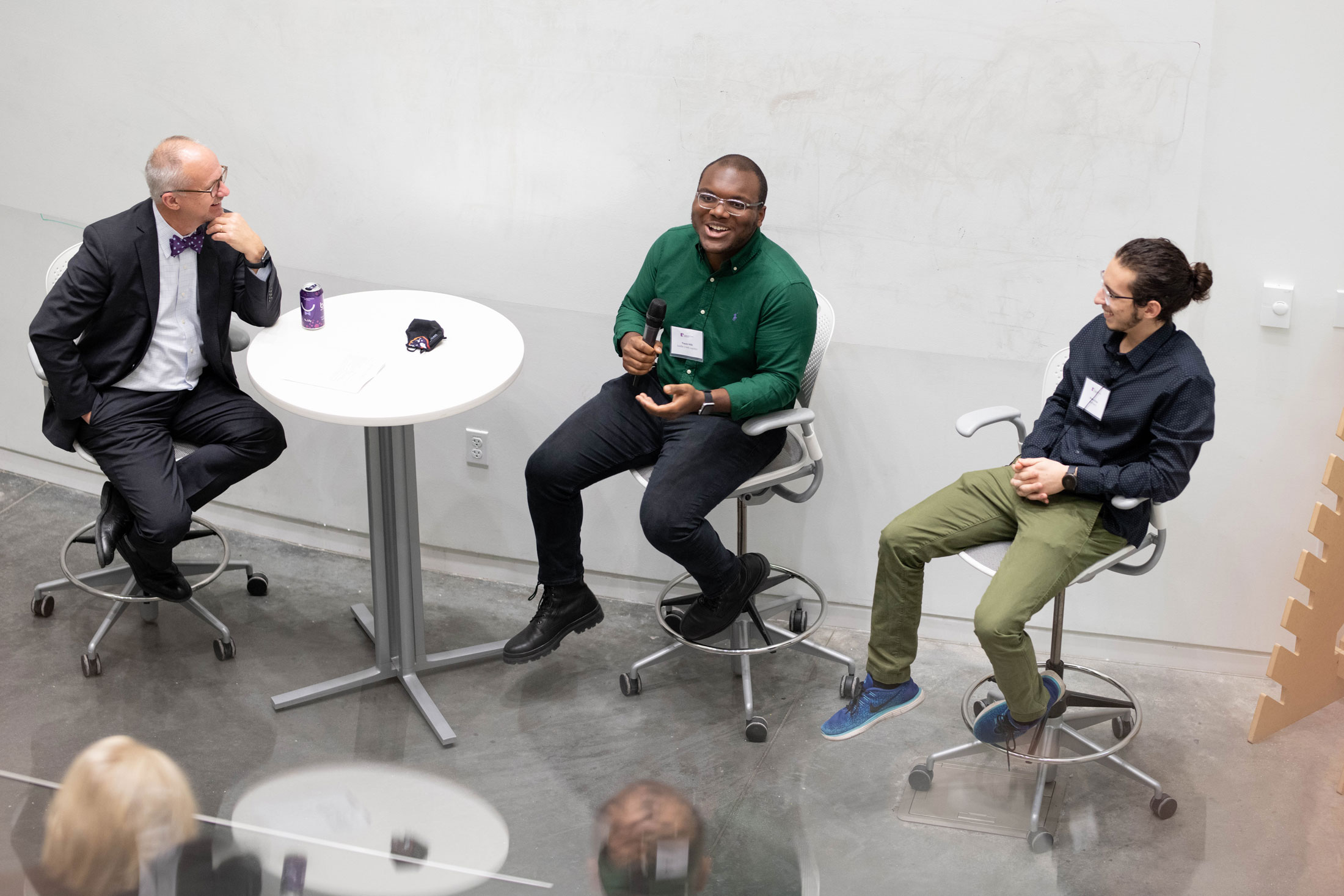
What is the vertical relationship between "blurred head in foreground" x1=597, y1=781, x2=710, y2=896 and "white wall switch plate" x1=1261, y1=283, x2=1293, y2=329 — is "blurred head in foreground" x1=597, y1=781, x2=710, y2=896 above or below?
below

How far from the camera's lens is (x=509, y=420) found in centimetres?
407

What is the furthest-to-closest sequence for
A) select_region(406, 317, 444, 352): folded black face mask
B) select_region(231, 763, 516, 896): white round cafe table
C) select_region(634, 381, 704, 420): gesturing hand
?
select_region(406, 317, 444, 352): folded black face mask → select_region(634, 381, 704, 420): gesturing hand → select_region(231, 763, 516, 896): white round cafe table

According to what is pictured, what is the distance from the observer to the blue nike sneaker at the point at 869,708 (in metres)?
3.36

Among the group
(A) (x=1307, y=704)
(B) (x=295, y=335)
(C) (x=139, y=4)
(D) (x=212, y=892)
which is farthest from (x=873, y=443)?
(C) (x=139, y=4)

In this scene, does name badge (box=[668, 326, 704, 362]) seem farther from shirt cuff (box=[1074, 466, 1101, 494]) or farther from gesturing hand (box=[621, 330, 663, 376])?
shirt cuff (box=[1074, 466, 1101, 494])

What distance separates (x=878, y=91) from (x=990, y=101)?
30cm

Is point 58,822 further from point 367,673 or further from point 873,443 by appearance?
point 873,443

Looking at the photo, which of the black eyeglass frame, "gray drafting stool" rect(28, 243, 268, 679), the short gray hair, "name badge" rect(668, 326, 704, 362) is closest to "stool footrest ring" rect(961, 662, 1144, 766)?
"name badge" rect(668, 326, 704, 362)

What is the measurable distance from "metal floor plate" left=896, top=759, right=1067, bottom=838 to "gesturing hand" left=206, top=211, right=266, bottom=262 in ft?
7.38

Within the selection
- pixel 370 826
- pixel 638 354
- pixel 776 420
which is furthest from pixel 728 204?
pixel 370 826

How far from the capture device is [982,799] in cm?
322

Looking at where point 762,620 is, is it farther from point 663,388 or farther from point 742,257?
point 742,257

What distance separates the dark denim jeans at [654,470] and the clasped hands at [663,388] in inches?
3.0

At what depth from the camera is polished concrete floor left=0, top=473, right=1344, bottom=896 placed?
2.99 m
